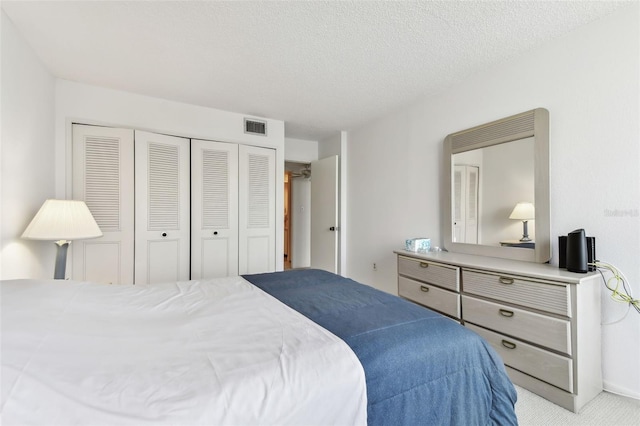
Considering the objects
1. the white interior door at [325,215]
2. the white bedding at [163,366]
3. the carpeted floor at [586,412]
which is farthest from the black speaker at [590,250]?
the white interior door at [325,215]

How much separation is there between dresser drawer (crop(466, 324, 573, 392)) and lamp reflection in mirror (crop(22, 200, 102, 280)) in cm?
312

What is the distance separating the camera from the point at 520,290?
1901 millimetres

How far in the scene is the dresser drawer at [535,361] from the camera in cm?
171

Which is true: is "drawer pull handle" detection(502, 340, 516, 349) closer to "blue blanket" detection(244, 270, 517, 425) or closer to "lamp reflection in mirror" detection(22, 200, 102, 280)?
"blue blanket" detection(244, 270, 517, 425)

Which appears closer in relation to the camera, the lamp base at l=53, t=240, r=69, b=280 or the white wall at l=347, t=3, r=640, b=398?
the white wall at l=347, t=3, r=640, b=398

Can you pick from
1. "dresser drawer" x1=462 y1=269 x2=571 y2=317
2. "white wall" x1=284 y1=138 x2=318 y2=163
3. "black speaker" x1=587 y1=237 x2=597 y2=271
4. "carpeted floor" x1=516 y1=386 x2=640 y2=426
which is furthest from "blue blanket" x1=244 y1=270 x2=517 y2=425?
"white wall" x1=284 y1=138 x2=318 y2=163

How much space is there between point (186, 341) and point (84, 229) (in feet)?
5.75

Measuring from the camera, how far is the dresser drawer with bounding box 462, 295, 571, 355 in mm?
1718

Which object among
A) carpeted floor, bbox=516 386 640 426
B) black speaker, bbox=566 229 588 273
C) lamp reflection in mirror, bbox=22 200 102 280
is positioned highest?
lamp reflection in mirror, bbox=22 200 102 280

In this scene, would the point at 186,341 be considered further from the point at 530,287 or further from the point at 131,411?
the point at 530,287

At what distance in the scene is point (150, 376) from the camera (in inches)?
32.3

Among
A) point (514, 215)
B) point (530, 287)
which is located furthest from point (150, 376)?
point (514, 215)

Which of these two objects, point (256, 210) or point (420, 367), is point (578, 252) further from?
point (256, 210)

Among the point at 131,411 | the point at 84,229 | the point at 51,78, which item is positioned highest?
the point at 51,78
